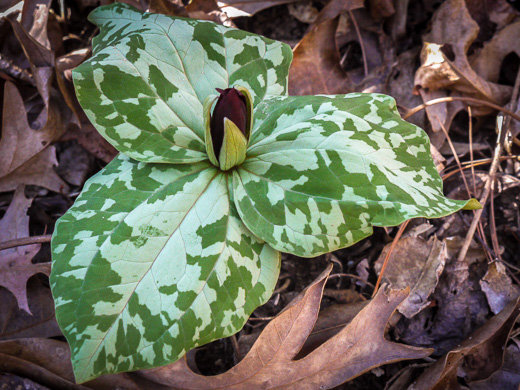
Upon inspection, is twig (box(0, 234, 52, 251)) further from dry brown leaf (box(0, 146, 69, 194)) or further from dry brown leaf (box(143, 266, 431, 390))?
dry brown leaf (box(143, 266, 431, 390))

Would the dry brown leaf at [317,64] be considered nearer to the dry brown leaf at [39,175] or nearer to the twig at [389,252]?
the twig at [389,252]

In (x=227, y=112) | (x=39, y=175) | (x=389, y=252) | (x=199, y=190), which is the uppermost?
(x=227, y=112)

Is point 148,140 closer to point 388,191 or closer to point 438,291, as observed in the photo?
point 388,191

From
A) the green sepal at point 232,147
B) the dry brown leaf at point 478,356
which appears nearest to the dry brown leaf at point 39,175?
the green sepal at point 232,147

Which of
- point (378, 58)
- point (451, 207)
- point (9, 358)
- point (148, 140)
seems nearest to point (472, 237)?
point (451, 207)

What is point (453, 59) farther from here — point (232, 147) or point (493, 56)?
point (232, 147)

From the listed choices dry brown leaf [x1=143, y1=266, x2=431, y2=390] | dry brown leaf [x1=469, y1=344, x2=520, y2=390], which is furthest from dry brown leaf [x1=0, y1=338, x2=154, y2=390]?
dry brown leaf [x1=469, y1=344, x2=520, y2=390]

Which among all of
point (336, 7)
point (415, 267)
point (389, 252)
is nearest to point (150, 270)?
point (389, 252)
